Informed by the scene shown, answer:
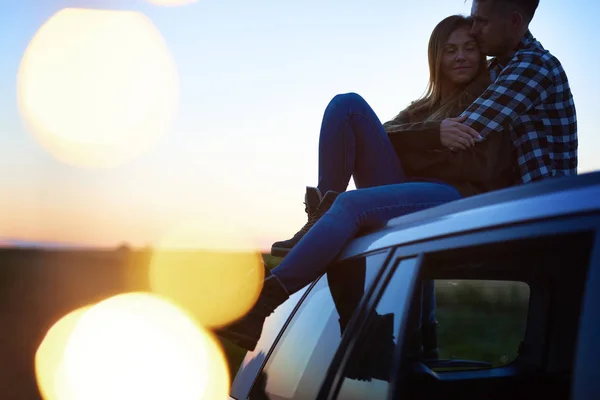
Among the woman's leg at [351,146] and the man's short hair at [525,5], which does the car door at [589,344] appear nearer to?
the woman's leg at [351,146]

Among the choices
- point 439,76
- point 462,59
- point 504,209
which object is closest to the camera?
point 504,209

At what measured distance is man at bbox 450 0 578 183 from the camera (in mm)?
3943

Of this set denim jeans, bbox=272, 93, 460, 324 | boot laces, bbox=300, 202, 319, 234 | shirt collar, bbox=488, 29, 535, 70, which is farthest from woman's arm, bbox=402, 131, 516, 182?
boot laces, bbox=300, 202, 319, 234

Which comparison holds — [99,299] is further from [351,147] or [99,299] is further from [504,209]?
[504,209]

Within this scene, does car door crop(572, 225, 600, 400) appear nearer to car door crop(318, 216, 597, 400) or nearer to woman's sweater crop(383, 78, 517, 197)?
car door crop(318, 216, 597, 400)

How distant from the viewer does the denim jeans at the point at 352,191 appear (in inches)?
128

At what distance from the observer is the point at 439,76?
468 cm

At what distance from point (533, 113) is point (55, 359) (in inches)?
482

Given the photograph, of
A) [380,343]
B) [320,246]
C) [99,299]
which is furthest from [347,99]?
[99,299]

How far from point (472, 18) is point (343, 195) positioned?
1.63 meters

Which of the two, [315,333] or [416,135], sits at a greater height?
[416,135]

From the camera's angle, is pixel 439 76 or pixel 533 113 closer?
pixel 533 113

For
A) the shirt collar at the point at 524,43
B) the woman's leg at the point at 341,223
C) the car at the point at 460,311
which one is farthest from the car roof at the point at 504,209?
the shirt collar at the point at 524,43

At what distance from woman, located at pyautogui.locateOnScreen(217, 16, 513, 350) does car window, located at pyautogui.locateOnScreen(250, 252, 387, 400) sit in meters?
0.16
